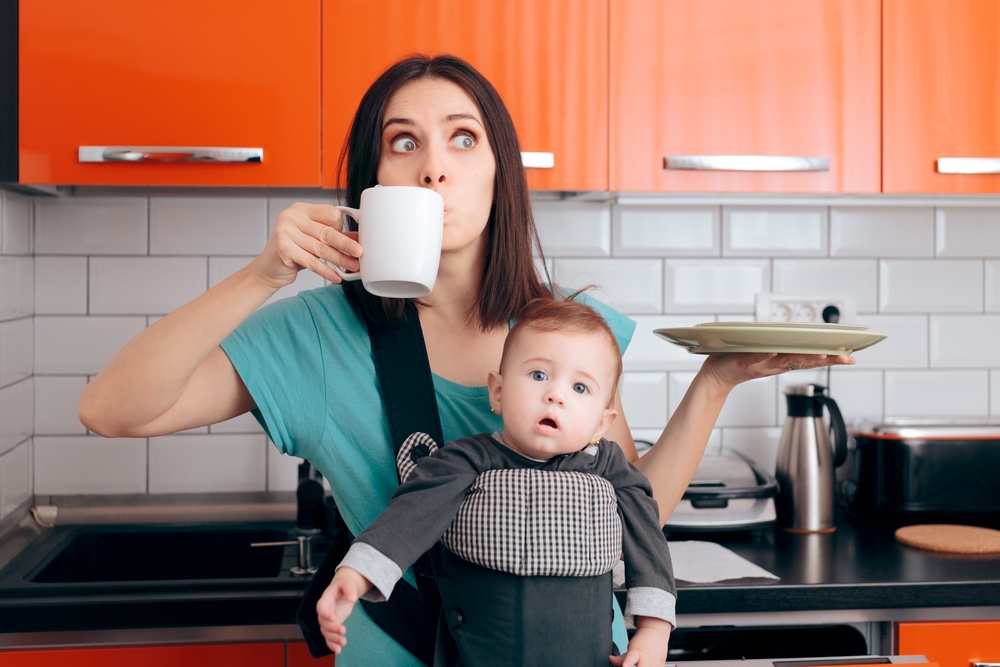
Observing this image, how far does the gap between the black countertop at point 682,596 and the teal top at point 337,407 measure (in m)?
0.36

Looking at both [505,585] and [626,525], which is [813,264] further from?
[505,585]

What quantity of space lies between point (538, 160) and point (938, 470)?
1.04 metres

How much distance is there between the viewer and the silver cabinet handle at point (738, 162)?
1.71 meters

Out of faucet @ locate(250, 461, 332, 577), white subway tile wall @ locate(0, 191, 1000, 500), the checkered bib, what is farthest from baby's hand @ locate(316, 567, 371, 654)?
white subway tile wall @ locate(0, 191, 1000, 500)

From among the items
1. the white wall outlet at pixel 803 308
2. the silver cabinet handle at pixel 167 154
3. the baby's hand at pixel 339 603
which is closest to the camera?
the baby's hand at pixel 339 603

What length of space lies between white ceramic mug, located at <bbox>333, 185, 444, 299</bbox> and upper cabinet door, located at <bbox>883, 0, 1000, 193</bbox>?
3.79 ft

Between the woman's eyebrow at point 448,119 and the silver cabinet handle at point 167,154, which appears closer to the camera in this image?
the woman's eyebrow at point 448,119

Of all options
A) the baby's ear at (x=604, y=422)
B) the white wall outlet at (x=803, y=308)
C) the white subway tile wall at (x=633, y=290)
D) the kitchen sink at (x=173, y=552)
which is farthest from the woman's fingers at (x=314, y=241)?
the white wall outlet at (x=803, y=308)

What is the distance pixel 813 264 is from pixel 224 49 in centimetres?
134

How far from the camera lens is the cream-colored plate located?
3.57 ft

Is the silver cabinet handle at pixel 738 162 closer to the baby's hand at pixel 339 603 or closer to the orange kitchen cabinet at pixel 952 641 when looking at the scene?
the orange kitchen cabinet at pixel 952 641

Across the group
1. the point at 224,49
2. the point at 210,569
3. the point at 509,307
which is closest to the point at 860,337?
the point at 509,307

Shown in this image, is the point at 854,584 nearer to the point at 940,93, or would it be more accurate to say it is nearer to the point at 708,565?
the point at 708,565

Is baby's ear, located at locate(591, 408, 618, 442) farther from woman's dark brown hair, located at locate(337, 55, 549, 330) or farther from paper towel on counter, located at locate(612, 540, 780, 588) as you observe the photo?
paper towel on counter, located at locate(612, 540, 780, 588)
